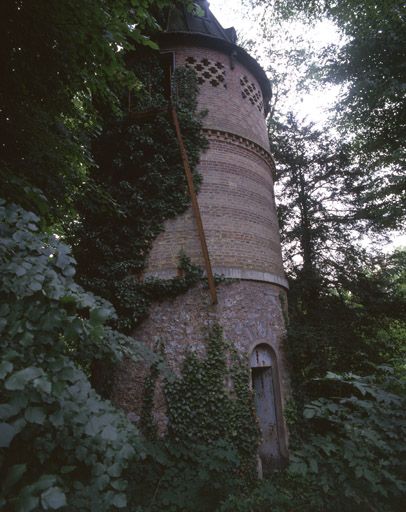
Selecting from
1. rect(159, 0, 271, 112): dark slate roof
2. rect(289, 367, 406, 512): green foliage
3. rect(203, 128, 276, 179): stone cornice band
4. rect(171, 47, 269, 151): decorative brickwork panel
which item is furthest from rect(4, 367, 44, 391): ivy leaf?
rect(159, 0, 271, 112): dark slate roof

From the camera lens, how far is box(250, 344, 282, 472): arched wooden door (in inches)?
344

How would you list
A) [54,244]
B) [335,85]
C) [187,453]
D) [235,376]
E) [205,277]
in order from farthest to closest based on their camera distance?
[335,85] < [205,277] < [235,376] < [187,453] < [54,244]

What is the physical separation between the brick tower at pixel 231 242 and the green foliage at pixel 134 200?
314 millimetres

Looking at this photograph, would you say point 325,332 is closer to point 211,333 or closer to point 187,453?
point 211,333

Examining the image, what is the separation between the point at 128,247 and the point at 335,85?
8.87 m

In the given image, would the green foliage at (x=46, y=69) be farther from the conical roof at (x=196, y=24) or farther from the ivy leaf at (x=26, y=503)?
the conical roof at (x=196, y=24)

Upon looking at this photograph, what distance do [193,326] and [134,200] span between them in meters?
3.64

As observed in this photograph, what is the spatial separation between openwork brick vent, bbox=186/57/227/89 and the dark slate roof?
0.56m

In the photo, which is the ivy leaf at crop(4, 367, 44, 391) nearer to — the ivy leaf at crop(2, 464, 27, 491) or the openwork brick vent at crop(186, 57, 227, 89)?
the ivy leaf at crop(2, 464, 27, 491)

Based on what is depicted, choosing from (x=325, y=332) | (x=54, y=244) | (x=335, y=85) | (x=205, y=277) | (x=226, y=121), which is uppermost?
(x=335, y=85)

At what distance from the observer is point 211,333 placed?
27.0ft

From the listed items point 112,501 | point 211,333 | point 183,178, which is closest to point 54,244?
point 112,501

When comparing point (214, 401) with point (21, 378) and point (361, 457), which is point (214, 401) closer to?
point (361, 457)

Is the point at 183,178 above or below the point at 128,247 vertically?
above
